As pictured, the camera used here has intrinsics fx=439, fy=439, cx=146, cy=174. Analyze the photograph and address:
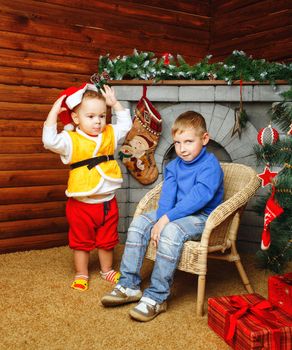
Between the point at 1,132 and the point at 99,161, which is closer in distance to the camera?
the point at 99,161

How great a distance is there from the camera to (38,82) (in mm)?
3521

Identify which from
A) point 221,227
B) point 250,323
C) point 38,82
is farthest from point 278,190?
point 38,82

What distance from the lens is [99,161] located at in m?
2.71

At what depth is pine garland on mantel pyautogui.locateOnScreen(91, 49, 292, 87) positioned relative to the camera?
311cm

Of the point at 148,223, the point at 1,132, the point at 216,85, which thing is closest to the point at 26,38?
the point at 1,132

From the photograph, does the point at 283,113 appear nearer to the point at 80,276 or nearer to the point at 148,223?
the point at 148,223

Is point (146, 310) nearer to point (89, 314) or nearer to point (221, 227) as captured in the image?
point (89, 314)

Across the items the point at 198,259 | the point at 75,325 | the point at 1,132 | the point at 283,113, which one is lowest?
the point at 75,325

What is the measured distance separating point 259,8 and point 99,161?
2.40 m

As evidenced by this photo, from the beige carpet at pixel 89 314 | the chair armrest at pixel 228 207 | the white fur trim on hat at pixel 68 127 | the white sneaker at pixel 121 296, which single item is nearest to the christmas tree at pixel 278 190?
the chair armrest at pixel 228 207

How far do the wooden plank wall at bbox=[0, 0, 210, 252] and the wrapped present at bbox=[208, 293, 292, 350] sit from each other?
6.23 ft

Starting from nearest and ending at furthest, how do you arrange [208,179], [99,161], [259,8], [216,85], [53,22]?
1. [208,179]
2. [99,161]
3. [216,85]
4. [53,22]
5. [259,8]

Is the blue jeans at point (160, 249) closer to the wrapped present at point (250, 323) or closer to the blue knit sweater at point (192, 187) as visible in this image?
the blue knit sweater at point (192, 187)

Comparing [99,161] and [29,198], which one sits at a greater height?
[99,161]
